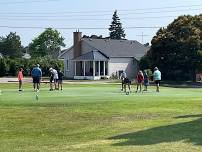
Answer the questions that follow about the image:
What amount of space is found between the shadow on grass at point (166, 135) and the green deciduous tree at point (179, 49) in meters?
48.0

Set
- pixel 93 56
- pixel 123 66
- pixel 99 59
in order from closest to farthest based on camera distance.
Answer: pixel 93 56, pixel 99 59, pixel 123 66

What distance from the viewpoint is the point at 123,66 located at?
271 feet

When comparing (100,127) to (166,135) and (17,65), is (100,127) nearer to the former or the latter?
(166,135)

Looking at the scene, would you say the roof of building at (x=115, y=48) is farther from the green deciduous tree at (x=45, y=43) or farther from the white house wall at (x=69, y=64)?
the green deciduous tree at (x=45, y=43)

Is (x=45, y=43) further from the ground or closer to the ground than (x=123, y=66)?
further from the ground

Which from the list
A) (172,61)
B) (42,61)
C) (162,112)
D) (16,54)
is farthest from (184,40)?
(16,54)

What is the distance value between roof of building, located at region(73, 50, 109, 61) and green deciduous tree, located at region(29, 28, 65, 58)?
69625 mm

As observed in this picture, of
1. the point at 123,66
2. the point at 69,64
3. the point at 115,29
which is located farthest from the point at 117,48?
the point at 115,29

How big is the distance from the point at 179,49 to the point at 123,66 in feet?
59.0

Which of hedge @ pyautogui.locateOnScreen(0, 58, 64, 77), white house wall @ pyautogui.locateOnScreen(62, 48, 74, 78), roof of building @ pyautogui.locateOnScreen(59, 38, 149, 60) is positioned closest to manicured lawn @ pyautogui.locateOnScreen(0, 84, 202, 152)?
roof of building @ pyautogui.locateOnScreen(59, 38, 149, 60)

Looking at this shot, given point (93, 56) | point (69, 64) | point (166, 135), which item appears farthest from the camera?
point (69, 64)

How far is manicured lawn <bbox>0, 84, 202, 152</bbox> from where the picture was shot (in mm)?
13547

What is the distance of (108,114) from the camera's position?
21547mm

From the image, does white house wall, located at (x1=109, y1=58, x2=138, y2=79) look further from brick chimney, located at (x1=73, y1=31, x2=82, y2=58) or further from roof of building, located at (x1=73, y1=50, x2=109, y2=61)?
brick chimney, located at (x1=73, y1=31, x2=82, y2=58)
